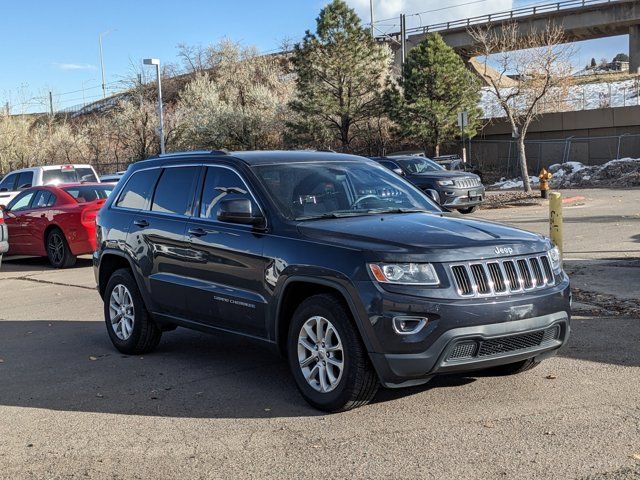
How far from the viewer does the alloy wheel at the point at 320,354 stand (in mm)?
5090

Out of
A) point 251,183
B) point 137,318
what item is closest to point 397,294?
point 251,183

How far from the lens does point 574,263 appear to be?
37.7 ft

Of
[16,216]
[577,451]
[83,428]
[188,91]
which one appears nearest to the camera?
[577,451]

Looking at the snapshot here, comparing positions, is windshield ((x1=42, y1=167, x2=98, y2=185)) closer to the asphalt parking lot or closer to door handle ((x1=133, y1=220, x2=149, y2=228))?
the asphalt parking lot

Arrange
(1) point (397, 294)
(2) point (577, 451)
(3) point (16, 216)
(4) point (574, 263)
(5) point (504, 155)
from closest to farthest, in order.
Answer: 1. (2) point (577, 451)
2. (1) point (397, 294)
3. (4) point (574, 263)
4. (3) point (16, 216)
5. (5) point (504, 155)

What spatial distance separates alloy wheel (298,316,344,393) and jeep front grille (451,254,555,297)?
2.99 feet

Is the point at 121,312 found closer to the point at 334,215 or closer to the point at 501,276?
the point at 334,215

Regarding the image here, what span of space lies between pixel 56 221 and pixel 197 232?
900 cm

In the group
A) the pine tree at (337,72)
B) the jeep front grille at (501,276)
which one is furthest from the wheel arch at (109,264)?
the pine tree at (337,72)

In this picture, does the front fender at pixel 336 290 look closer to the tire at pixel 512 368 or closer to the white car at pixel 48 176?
the tire at pixel 512 368

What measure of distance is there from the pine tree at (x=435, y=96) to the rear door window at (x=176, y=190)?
31.6 meters

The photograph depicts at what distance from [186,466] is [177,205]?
289 centimetres

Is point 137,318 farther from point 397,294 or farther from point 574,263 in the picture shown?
point 574,263

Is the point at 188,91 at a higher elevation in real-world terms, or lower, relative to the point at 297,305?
higher
